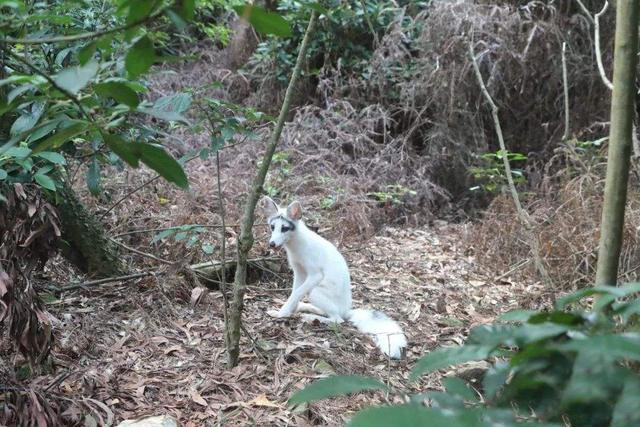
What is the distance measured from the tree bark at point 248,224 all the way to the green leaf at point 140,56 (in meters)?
1.99

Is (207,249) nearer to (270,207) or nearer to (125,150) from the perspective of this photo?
(270,207)

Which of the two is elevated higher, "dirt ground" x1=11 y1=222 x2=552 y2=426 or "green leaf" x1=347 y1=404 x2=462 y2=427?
"green leaf" x1=347 y1=404 x2=462 y2=427

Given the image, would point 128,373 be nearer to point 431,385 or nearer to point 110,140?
point 431,385

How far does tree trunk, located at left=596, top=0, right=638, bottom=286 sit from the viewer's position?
2.45 metres

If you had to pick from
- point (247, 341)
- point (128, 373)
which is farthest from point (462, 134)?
point (128, 373)

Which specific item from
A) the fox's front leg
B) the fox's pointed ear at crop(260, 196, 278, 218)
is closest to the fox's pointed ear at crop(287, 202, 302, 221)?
the fox's pointed ear at crop(260, 196, 278, 218)

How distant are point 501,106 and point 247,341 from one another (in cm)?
571

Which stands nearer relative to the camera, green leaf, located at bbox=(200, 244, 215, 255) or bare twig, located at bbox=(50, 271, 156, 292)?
bare twig, located at bbox=(50, 271, 156, 292)

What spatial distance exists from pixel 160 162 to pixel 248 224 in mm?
2090

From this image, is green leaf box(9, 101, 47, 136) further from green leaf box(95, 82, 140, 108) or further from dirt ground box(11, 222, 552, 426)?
dirt ground box(11, 222, 552, 426)

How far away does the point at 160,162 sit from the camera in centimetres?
108

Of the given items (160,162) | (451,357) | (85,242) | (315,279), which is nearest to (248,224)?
(315,279)

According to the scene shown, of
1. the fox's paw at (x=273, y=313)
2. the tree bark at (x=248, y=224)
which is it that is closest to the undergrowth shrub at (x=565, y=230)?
the fox's paw at (x=273, y=313)

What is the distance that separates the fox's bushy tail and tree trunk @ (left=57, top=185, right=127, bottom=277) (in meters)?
1.78
